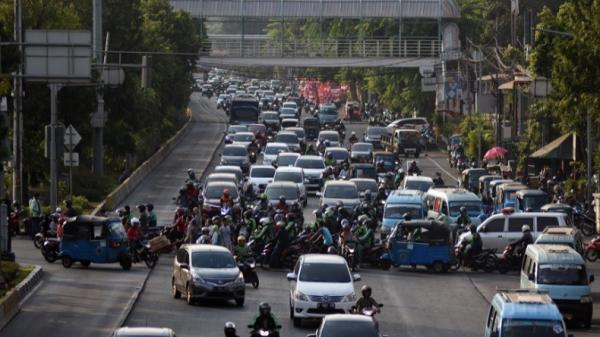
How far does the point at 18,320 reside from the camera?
35.2 meters

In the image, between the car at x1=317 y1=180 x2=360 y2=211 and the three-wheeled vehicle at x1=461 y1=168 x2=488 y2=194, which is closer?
the car at x1=317 y1=180 x2=360 y2=211

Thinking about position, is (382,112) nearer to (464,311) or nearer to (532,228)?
(532,228)

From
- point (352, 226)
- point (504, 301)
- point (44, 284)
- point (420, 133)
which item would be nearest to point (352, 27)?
point (420, 133)

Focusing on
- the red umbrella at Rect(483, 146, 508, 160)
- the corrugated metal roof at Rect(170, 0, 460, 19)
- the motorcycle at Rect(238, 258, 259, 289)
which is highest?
the corrugated metal roof at Rect(170, 0, 460, 19)

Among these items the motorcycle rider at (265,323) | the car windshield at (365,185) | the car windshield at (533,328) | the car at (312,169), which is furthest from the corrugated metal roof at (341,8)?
the car windshield at (533,328)

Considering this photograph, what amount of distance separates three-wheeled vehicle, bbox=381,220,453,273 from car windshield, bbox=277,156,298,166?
2868cm

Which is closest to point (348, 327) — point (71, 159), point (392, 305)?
→ point (392, 305)

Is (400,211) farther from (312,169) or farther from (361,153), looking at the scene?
(361,153)

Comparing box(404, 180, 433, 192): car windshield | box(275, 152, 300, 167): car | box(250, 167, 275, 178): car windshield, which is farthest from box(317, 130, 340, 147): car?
box(404, 180, 433, 192): car windshield

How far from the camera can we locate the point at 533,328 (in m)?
27.3

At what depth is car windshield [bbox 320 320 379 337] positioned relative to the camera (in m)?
26.9

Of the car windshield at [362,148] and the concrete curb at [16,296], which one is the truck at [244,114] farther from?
the concrete curb at [16,296]

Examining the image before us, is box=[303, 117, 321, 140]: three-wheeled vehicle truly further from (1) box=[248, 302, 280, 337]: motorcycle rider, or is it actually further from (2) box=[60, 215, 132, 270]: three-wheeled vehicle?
(1) box=[248, 302, 280, 337]: motorcycle rider

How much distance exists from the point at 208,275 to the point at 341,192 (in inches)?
949
